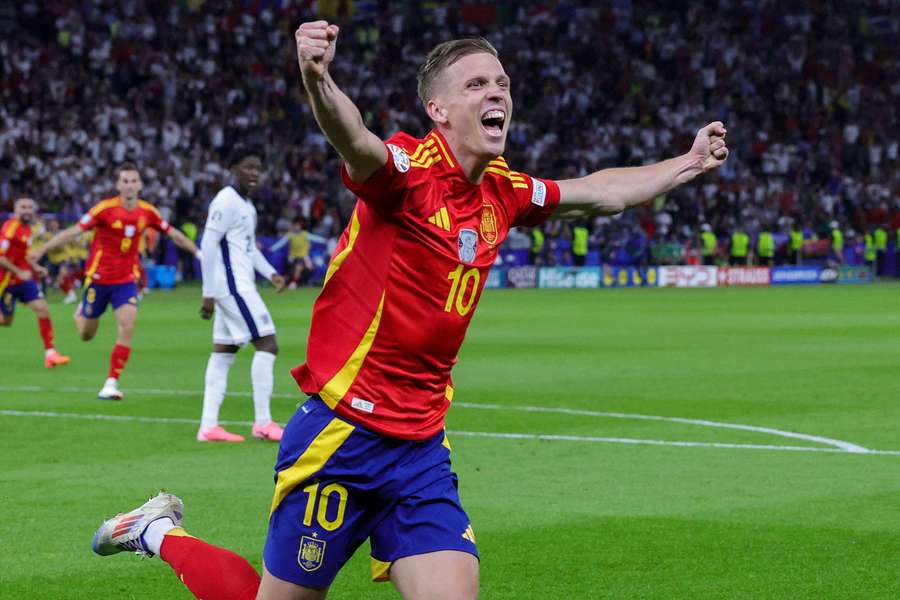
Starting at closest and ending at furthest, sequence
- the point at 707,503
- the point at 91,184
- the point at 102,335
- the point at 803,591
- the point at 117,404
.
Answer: the point at 803,591
the point at 707,503
the point at 117,404
the point at 102,335
the point at 91,184

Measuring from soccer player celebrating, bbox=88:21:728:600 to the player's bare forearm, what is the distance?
17cm

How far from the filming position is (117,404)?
45.8 feet

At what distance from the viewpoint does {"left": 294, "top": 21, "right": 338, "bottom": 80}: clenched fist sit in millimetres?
4023

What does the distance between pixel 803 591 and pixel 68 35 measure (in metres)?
38.2

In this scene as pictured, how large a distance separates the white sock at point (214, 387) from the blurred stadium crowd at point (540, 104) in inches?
988

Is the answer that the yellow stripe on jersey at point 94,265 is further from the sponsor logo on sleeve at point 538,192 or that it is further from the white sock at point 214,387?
the sponsor logo on sleeve at point 538,192

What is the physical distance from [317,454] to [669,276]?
129ft

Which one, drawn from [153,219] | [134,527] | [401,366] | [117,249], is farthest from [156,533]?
[153,219]

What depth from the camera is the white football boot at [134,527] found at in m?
5.79

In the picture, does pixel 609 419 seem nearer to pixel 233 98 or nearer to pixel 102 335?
pixel 102 335

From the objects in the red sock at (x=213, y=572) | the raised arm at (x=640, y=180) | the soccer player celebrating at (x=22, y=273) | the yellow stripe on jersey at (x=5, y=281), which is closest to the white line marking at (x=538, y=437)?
the soccer player celebrating at (x=22, y=273)

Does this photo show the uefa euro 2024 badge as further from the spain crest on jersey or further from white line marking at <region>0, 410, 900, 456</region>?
white line marking at <region>0, 410, 900, 456</region>

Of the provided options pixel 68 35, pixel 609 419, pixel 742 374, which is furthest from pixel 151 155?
pixel 609 419

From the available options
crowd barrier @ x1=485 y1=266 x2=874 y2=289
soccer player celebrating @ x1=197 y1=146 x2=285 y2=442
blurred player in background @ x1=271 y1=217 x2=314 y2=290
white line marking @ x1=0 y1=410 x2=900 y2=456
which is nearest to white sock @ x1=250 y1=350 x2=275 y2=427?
soccer player celebrating @ x1=197 y1=146 x2=285 y2=442
